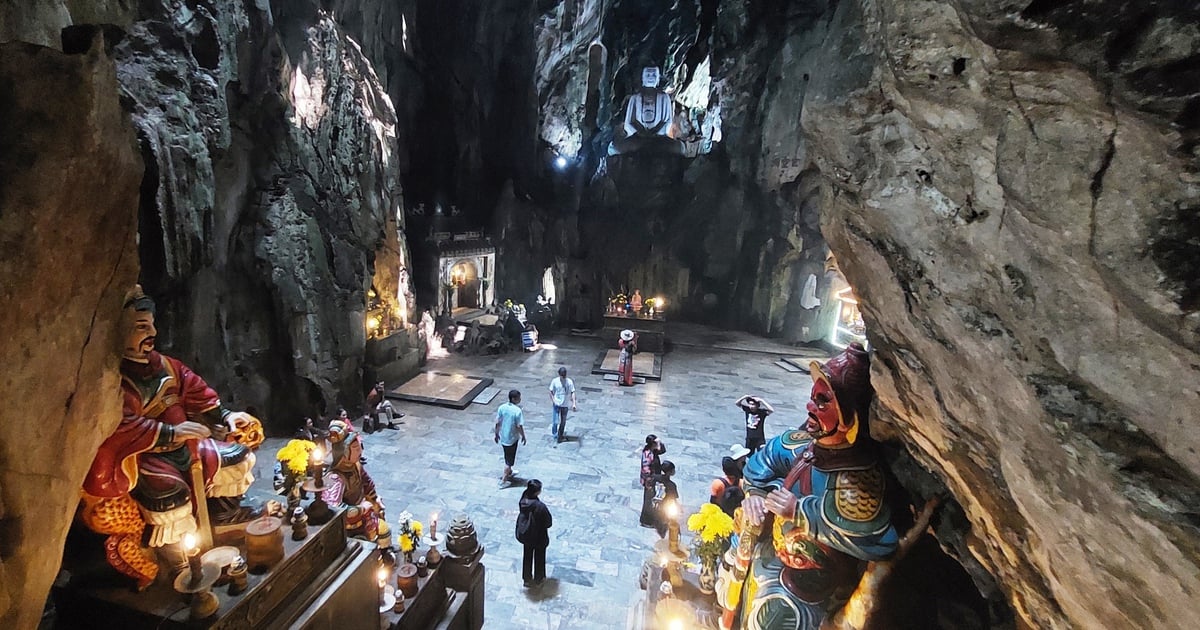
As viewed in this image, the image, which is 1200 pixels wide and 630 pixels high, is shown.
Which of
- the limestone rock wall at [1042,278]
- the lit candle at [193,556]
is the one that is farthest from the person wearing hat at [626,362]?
the lit candle at [193,556]

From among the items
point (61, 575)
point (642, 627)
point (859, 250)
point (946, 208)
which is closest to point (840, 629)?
point (642, 627)

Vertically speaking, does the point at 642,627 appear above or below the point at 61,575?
below

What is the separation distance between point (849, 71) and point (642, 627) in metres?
5.63

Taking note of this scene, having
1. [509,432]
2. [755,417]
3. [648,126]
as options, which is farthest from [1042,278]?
[648,126]

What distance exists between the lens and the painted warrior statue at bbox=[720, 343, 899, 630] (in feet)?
12.2

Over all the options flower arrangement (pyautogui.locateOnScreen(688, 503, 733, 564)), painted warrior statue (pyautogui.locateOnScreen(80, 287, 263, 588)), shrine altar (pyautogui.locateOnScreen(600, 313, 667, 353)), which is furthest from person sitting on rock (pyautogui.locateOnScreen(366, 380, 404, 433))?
shrine altar (pyautogui.locateOnScreen(600, 313, 667, 353))

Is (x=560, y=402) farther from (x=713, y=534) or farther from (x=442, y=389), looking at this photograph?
(x=713, y=534)

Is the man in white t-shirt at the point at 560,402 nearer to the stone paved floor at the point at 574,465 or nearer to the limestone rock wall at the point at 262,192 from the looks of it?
the stone paved floor at the point at 574,465

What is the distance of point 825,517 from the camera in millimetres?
3793

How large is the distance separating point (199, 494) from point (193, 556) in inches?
19.4

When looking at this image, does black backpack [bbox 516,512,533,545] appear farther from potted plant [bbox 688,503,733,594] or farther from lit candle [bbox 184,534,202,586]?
lit candle [bbox 184,534,202,586]

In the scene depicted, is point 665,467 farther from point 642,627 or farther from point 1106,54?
point 1106,54

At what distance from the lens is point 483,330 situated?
1773 centimetres

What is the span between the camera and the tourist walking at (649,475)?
7.91 meters
